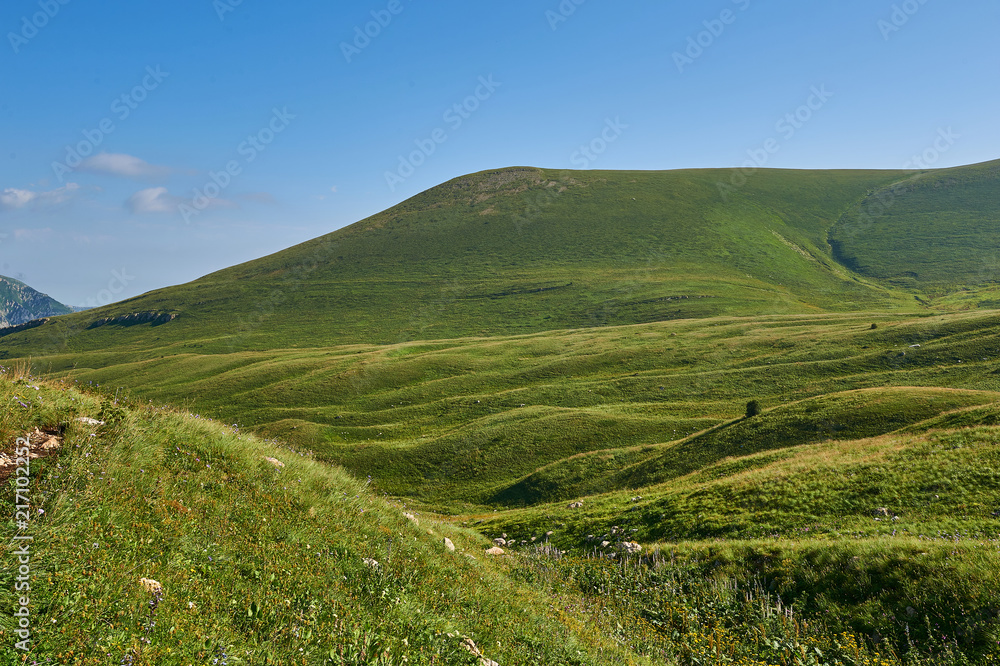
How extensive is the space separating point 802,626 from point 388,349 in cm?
9671

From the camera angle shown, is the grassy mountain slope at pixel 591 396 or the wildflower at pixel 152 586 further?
the grassy mountain slope at pixel 591 396

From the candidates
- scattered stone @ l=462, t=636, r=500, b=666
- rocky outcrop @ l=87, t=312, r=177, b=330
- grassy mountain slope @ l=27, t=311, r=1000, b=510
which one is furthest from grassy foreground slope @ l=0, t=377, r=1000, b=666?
rocky outcrop @ l=87, t=312, r=177, b=330

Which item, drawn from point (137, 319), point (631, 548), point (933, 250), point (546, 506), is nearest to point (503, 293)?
point (546, 506)

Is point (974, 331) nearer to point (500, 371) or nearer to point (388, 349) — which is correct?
point (500, 371)

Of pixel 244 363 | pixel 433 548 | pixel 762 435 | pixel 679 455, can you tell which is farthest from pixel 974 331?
pixel 244 363

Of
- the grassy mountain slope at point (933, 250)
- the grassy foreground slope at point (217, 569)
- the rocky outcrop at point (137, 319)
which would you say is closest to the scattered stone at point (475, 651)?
the grassy foreground slope at point (217, 569)

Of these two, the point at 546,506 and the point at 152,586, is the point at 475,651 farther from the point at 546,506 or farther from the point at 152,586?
the point at 546,506

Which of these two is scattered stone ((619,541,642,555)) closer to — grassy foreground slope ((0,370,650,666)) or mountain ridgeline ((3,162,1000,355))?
grassy foreground slope ((0,370,650,666))

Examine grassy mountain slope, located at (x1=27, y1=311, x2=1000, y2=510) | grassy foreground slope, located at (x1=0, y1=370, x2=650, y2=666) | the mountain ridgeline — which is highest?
the mountain ridgeline

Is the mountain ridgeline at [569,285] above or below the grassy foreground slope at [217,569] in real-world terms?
above

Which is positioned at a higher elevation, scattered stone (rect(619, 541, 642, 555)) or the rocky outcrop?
the rocky outcrop

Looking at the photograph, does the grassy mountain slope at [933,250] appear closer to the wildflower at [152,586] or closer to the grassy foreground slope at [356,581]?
the grassy foreground slope at [356,581]

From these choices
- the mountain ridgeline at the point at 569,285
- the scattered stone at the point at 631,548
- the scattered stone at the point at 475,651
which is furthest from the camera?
the mountain ridgeline at the point at 569,285

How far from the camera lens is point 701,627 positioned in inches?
509
